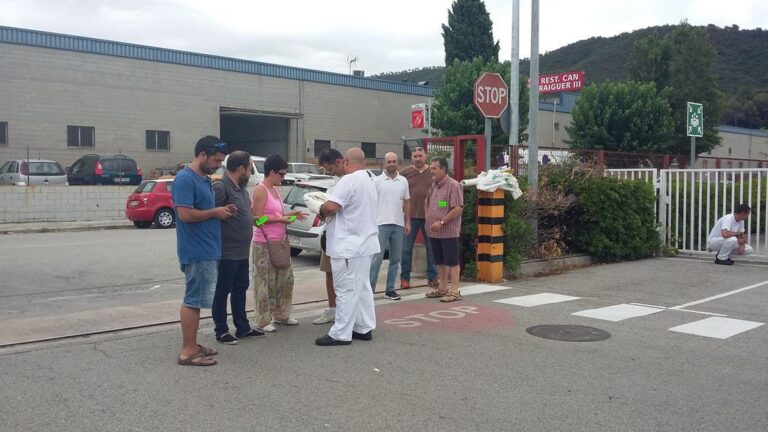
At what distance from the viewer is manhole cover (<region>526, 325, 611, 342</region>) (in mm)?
6812

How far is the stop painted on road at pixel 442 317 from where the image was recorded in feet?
24.0

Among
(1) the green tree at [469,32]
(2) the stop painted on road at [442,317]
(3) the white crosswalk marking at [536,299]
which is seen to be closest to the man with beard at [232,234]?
(2) the stop painted on road at [442,317]

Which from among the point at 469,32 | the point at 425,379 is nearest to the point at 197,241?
the point at 425,379

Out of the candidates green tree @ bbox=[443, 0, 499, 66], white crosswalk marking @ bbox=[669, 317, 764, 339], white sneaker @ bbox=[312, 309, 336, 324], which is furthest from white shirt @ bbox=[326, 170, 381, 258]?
green tree @ bbox=[443, 0, 499, 66]

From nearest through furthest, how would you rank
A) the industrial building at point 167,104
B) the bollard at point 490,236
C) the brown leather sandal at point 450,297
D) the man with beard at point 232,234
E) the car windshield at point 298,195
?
the man with beard at point 232,234, the brown leather sandal at point 450,297, the bollard at point 490,236, the car windshield at point 298,195, the industrial building at point 167,104

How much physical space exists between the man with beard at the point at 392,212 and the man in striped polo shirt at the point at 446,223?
0.37 meters

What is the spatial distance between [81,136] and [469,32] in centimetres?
2208

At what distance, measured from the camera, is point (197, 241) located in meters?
5.82

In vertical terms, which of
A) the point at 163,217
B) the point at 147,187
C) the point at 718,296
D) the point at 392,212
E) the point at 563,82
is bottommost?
the point at 718,296

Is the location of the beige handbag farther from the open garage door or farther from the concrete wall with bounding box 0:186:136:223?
the open garage door

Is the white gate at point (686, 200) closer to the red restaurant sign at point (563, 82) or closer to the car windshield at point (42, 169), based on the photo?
the red restaurant sign at point (563, 82)

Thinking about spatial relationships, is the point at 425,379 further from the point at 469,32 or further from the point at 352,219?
the point at 469,32

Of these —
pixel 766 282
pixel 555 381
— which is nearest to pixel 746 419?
pixel 555 381

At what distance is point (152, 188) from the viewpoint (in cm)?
2030
